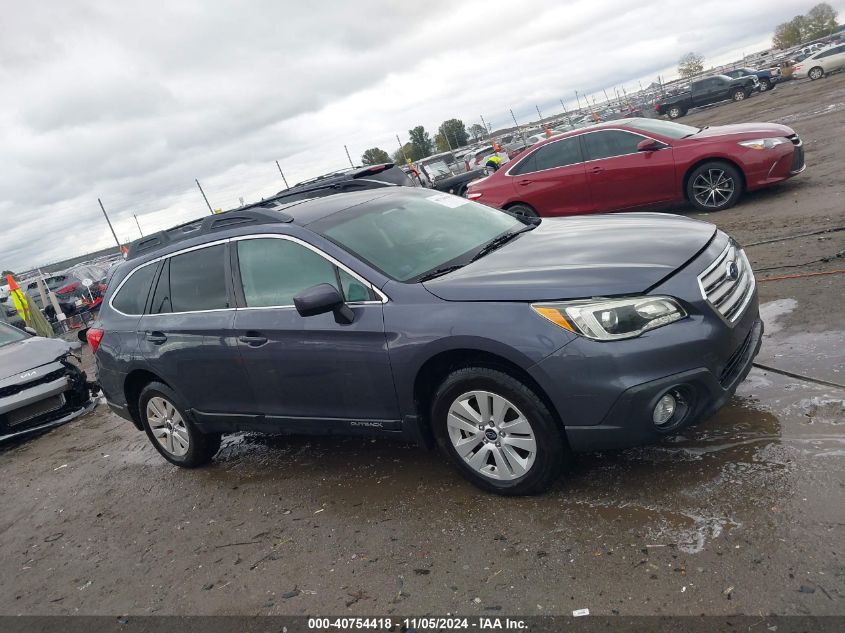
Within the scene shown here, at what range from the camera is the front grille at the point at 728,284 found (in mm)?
3449

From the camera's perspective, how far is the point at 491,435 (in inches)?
143

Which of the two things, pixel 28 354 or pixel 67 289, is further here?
pixel 67 289

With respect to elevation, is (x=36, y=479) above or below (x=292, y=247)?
below

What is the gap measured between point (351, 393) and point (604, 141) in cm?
753

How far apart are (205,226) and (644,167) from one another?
6939mm

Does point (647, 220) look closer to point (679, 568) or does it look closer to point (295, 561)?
point (679, 568)

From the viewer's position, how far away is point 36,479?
643 centimetres

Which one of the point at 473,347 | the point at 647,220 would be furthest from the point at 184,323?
the point at 647,220

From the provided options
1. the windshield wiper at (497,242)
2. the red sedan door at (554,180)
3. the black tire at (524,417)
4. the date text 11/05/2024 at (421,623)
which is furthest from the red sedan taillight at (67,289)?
the date text 11/05/2024 at (421,623)

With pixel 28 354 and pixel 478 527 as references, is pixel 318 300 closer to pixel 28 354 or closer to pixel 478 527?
pixel 478 527

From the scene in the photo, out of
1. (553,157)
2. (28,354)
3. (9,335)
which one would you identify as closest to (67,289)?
(9,335)

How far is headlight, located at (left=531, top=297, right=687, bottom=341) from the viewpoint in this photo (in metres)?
3.22

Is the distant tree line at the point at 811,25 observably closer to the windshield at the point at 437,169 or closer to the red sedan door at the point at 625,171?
the windshield at the point at 437,169

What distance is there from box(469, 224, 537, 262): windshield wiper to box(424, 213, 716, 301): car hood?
7 cm
